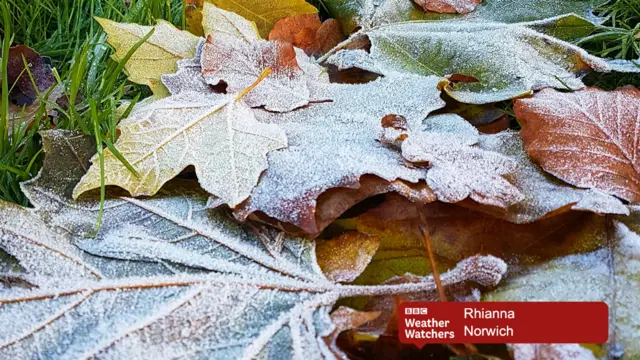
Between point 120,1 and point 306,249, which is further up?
point 120,1

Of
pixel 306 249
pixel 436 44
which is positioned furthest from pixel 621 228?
pixel 436 44

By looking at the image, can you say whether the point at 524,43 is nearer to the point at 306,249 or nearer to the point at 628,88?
the point at 628,88

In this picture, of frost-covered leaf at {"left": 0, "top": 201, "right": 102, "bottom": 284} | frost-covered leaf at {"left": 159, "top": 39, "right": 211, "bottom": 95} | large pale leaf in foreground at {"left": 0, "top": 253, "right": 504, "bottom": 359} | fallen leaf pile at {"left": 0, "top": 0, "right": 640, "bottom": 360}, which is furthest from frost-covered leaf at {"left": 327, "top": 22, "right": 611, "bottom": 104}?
frost-covered leaf at {"left": 0, "top": 201, "right": 102, "bottom": 284}

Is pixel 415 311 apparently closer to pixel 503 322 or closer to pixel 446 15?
pixel 503 322

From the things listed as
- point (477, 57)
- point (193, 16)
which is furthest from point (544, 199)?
point (193, 16)

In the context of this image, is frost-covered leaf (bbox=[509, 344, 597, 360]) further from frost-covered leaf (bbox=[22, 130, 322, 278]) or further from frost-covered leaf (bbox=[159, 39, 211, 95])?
frost-covered leaf (bbox=[159, 39, 211, 95])

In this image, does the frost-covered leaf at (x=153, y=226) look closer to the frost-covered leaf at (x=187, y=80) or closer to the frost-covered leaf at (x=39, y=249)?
the frost-covered leaf at (x=39, y=249)

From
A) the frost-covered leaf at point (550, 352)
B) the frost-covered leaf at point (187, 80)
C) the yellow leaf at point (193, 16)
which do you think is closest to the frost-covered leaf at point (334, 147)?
the frost-covered leaf at point (187, 80)
